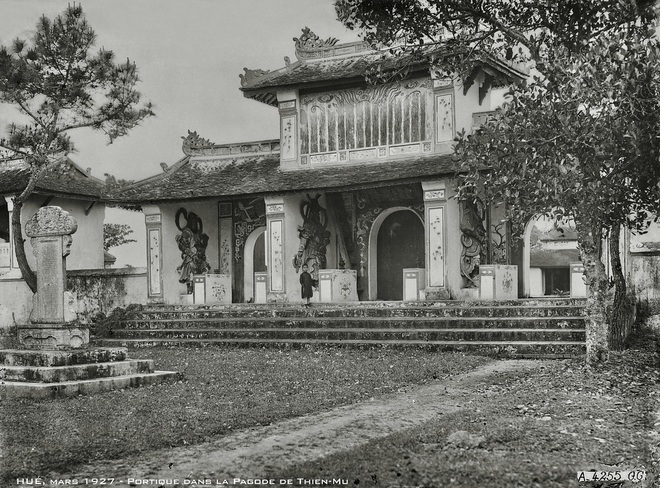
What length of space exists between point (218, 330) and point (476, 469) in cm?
1346

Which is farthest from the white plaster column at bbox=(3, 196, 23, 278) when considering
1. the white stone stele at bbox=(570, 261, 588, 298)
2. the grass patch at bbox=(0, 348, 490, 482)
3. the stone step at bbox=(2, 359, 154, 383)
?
the white stone stele at bbox=(570, 261, 588, 298)

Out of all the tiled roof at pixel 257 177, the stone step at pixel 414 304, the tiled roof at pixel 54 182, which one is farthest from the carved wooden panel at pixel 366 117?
the tiled roof at pixel 54 182

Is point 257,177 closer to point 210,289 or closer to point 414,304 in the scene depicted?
point 210,289

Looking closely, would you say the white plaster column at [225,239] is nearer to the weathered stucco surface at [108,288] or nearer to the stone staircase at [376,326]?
the weathered stucco surface at [108,288]

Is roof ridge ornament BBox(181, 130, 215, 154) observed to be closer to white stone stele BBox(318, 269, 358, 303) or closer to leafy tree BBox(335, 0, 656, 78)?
white stone stele BBox(318, 269, 358, 303)

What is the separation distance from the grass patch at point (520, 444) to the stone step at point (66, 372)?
4839 millimetres

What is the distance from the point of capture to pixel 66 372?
10570 millimetres

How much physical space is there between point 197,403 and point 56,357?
2.64 m

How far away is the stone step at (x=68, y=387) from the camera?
395 inches

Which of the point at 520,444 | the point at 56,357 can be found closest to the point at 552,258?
the point at 56,357

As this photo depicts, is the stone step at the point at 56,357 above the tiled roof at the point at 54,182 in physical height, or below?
below

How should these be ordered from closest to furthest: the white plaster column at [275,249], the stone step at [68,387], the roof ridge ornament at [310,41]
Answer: the stone step at [68,387], the white plaster column at [275,249], the roof ridge ornament at [310,41]

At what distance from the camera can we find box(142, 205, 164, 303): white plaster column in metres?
23.9

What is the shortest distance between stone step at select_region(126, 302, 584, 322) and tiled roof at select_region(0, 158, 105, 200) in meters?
7.73
